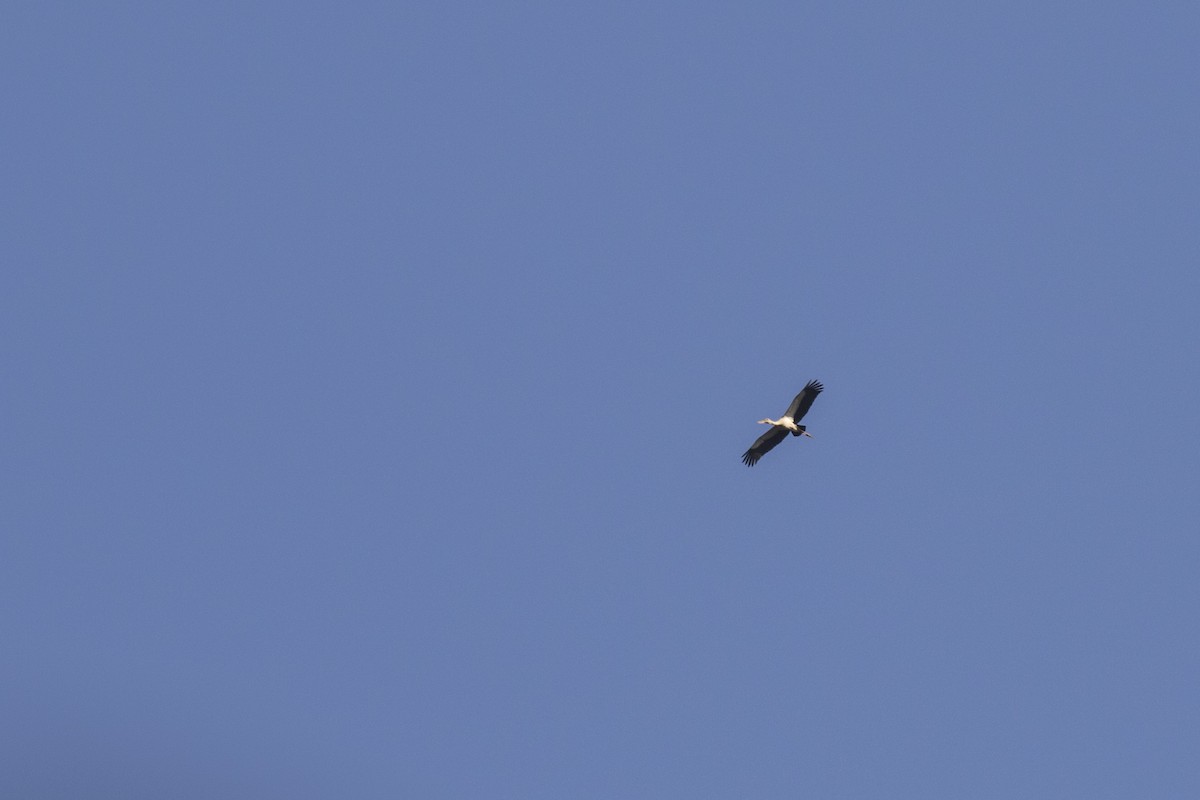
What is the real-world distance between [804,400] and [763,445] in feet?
8.99

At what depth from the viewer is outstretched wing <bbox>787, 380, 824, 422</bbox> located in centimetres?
5606

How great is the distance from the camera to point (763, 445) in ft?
191

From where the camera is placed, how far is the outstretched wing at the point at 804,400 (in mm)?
56062

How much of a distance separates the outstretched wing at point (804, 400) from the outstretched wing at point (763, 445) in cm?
85

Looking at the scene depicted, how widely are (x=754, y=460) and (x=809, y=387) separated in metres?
3.93

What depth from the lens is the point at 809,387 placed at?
184 ft

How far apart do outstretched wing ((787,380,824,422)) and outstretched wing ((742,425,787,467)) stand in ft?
2.79

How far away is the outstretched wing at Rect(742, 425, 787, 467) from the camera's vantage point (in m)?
58.1

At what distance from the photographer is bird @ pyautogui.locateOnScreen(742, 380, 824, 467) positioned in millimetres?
56219

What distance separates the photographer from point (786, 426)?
189 ft

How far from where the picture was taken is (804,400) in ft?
185

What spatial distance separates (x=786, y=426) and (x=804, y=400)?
4.82ft

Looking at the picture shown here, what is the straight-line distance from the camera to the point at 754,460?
58.4m

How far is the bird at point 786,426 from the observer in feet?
184
